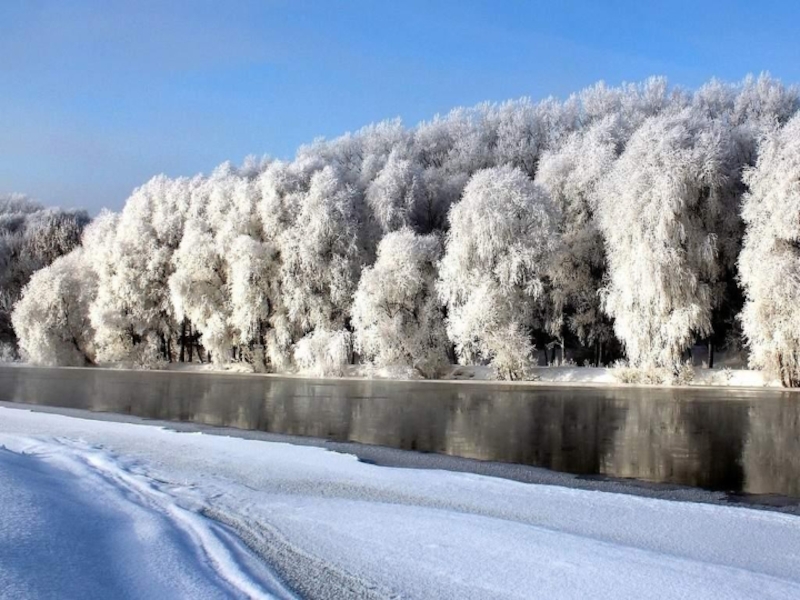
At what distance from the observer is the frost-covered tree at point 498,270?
133 ft

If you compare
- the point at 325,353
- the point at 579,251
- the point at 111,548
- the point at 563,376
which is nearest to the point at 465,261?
the point at 579,251

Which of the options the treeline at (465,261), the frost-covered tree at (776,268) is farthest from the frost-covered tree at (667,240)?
the frost-covered tree at (776,268)

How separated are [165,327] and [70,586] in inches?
2117

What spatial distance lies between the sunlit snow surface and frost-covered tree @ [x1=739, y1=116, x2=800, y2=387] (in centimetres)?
2634

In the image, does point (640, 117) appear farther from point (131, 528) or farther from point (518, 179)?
point (131, 528)

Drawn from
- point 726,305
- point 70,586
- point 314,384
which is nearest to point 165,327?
point 314,384

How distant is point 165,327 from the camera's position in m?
57.8

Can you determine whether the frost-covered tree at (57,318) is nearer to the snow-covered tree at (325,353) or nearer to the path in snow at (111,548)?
the snow-covered tree at (325,353)

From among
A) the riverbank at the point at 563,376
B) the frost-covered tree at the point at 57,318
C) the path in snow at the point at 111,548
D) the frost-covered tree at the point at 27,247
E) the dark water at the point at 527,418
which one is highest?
the frost-covered tree at the point at 27,247

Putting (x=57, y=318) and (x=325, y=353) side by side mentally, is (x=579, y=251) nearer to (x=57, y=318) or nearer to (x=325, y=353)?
(x=325, y=353)

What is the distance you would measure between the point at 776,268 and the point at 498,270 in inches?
536

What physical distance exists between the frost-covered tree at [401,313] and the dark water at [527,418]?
12.9 feet

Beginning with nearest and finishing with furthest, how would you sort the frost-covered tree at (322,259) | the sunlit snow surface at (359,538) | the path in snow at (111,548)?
the path in snow at (111,548) → the sunlit snow surface at (359,538) → the frost-covered tree at (322,259)

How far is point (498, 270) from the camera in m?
41.3
